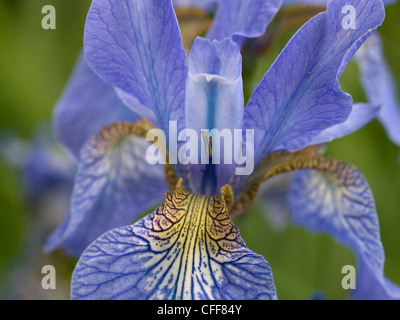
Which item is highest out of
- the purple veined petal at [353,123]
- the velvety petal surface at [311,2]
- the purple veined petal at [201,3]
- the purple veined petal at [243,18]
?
the purple veined petal at [201,3]

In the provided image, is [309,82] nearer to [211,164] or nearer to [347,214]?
[211,164]

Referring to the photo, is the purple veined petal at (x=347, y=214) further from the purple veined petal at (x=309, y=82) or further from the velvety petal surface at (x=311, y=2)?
the velvety petal surface at (x=311, y=2)

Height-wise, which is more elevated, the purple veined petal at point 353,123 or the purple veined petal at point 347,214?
the purple veined petal at point 353,123

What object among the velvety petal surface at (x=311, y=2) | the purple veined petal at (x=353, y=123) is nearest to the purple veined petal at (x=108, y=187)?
the purple veined petal at (x=353, y=123)

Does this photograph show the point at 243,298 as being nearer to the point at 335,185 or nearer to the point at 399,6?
the point at 335,185

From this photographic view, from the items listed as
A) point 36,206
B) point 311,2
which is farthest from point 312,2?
point 36,206

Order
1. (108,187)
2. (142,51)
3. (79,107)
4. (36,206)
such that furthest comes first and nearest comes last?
(36,206), (79,107), (108,187), (142,51)
